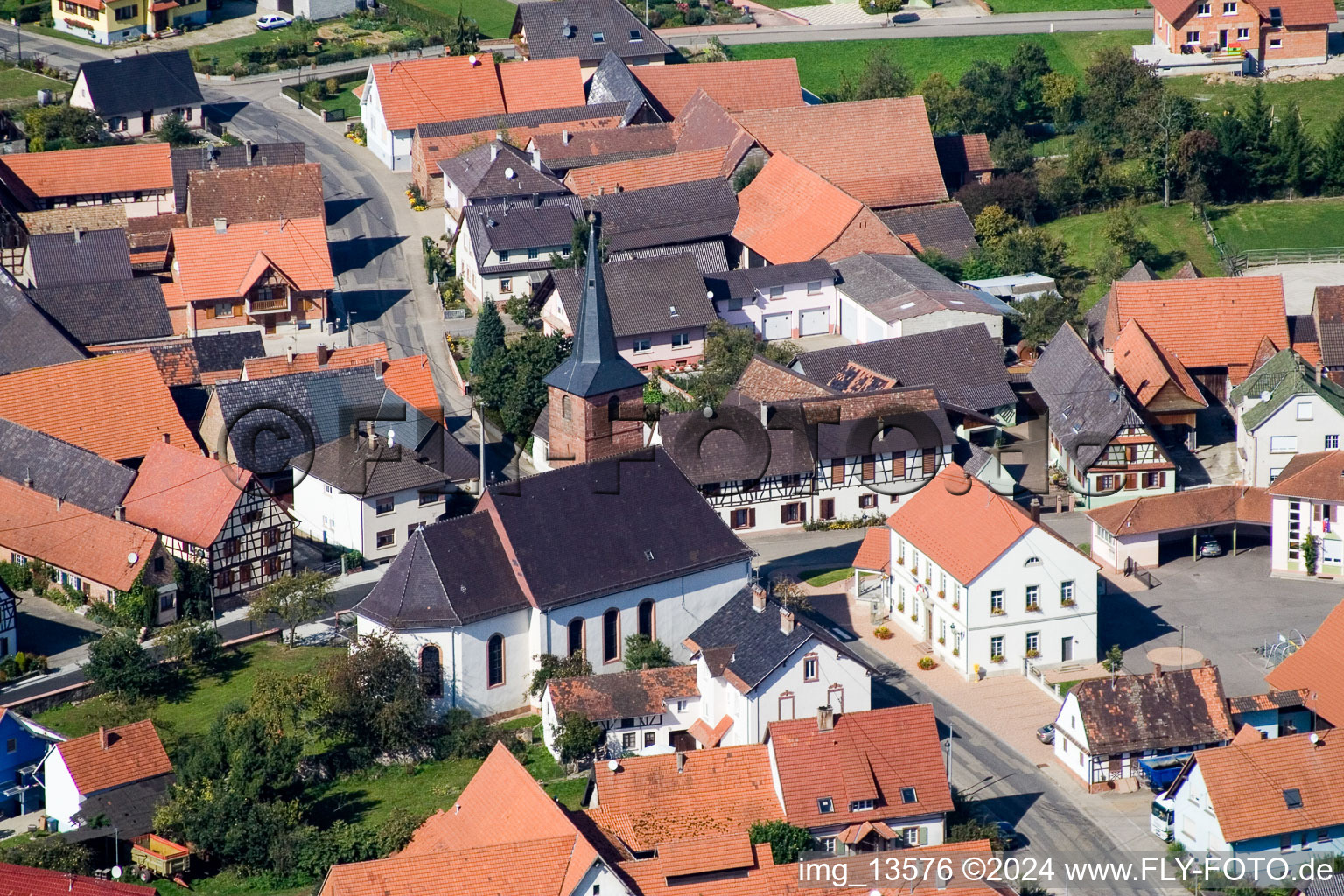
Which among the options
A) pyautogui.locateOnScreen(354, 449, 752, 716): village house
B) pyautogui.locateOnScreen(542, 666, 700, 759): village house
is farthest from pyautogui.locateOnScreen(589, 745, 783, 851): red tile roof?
pyautogui.locateOnScreen(354, 449, 752, 716): village house

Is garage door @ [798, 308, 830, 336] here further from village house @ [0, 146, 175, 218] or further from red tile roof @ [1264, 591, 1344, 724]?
village house @ [0, 146, 175, 218]

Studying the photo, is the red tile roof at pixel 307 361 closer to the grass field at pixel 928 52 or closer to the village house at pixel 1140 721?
the village house at pixel 1140 721

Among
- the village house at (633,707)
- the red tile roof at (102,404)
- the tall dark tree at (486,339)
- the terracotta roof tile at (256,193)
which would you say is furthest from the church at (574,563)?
the terracotta roof tile at (256,193)

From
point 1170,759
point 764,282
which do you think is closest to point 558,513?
point 1170,759

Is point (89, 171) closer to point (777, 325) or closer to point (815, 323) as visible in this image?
point (777, 325)

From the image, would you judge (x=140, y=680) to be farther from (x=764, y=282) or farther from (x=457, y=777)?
(x=764, y=282)
